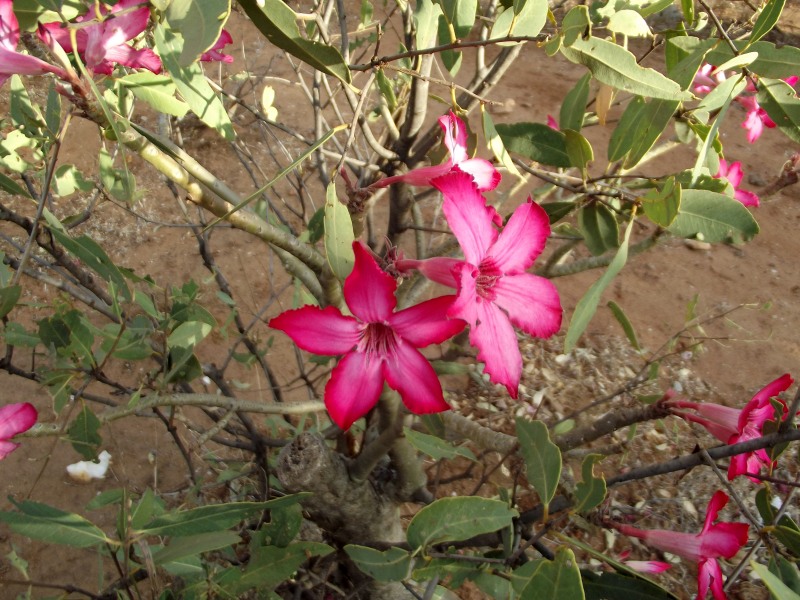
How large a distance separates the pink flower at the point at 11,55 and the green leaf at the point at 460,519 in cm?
60

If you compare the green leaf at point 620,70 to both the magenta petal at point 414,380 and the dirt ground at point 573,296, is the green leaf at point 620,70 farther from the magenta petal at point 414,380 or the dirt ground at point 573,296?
the dirt ground at point 573,296

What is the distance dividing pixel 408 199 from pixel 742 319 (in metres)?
2.07

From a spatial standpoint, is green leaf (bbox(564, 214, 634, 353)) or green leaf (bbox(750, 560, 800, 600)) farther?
green leaf (bbox(564, 214, 634, 353))

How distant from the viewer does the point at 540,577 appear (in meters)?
0.60

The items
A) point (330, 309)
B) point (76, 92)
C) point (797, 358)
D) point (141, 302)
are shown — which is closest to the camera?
point (76, 92)

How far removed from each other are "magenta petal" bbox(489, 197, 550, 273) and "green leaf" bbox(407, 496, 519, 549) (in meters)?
0.27

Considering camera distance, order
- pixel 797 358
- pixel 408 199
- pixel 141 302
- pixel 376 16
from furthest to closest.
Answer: pixel 376 16 < pixel 797 358 < pixel 408 199 < pixel 141 302

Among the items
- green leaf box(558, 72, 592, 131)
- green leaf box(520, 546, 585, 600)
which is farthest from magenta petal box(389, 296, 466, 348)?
green leaf box(558, 72, 592, 131)

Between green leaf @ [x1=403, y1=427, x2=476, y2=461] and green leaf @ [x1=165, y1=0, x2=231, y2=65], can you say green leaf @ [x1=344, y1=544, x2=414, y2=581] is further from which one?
green leaf @ [x1=165, y1=0, x2=231, y2=65]

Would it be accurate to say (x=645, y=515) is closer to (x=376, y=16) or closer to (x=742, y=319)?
(x=742, y=319)

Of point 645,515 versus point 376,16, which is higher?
point 376,16

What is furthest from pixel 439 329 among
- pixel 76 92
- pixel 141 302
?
pixel 141 302

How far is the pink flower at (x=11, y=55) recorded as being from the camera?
0.61 metres

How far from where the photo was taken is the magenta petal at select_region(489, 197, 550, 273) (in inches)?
27.2
